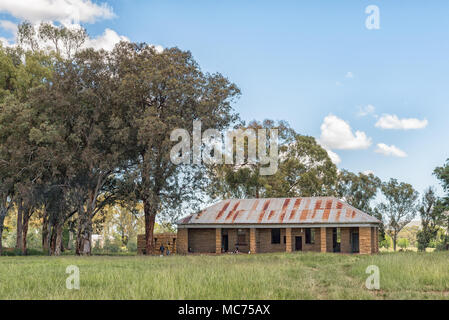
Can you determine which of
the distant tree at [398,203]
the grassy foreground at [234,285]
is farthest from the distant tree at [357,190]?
the grassy foreground at [234,285]

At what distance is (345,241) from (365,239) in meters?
2.52

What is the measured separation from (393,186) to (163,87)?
1306 inches

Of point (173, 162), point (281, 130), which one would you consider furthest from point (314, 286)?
point (281, 130)

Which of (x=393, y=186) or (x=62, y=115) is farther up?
(x=62, y=115)

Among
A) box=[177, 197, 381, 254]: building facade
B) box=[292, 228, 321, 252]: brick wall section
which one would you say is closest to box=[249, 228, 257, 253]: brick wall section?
box=[177, 197, 381, 254]: building facade

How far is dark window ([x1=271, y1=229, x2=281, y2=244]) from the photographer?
46469mm

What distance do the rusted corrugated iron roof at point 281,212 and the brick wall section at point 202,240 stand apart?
1.64 meters

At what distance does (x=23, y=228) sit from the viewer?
150ft

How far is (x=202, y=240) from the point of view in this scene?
48.6 meters

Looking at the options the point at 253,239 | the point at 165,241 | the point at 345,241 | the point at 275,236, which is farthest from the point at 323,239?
the point at 165,241

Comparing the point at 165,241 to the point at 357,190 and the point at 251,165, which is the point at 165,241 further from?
the point at 357,190

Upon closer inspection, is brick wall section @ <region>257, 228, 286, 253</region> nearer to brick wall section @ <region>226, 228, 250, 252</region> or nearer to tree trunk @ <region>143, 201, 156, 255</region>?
brick wall section @ <region>226, 228, 250, 252</region>
